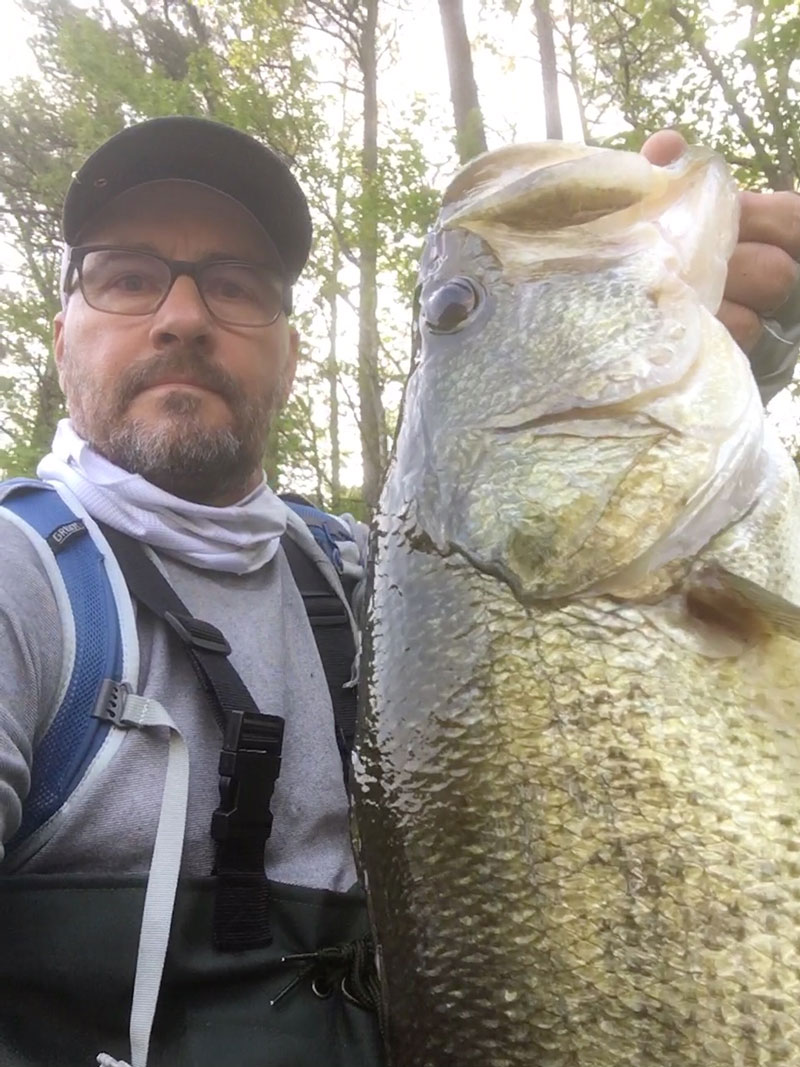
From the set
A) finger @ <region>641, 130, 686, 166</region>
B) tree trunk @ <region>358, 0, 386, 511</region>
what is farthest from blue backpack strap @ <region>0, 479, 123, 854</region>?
tree trunk @ <region>358, 0, 386, 511</region>

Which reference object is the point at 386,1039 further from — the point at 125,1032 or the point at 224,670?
the point at 224,670

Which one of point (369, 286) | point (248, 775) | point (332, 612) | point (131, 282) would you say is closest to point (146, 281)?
point (131, 282)

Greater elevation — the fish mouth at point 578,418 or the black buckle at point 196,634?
the fish mouth at point 578,418

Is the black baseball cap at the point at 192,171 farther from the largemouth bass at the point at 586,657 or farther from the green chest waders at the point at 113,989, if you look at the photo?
the green chest waders at the point at 113,989

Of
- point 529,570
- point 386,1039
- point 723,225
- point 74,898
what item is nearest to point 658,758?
point 529,570

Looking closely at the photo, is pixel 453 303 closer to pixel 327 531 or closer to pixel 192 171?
pixel 327 531

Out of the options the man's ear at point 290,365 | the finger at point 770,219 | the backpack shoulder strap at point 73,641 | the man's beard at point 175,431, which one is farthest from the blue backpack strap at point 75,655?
the finger at point 770,219
